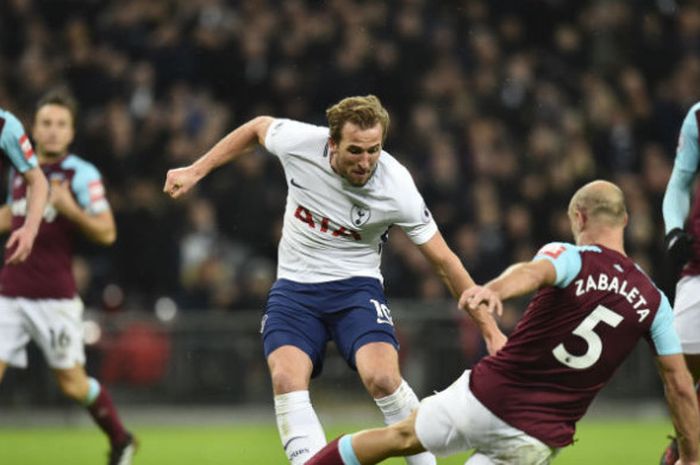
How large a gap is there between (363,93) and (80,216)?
7.77 m

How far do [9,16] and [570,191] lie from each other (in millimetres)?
7786

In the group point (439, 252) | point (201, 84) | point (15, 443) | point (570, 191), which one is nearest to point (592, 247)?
point (439, 252)

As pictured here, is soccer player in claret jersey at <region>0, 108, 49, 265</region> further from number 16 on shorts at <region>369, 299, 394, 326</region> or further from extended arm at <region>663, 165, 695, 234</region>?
extended arm at <region>663, 165, 695, 234</region>

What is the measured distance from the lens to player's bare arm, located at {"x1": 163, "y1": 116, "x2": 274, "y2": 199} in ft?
22.7

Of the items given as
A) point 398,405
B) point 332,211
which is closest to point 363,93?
point 332,211

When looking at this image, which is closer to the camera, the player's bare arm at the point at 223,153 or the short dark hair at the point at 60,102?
the player's bare arm at the point at 223,153

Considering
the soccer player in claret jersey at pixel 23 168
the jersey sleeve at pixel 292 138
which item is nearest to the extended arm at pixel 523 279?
the jersey sleeve at pixel 292 138

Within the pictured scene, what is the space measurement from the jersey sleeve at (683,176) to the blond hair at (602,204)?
168 centimetres

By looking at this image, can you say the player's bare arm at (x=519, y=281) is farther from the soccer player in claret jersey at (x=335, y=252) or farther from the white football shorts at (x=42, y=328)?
the white football shorts at (x=42, y=328)

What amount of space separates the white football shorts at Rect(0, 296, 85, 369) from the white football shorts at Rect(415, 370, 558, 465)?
385 cm

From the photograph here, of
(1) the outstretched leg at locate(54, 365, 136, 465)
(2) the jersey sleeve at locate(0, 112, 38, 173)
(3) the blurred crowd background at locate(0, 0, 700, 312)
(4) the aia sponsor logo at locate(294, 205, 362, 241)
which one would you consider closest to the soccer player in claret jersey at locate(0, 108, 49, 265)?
(2) the jersey sleeve at locate(0, 112, 38, 173)

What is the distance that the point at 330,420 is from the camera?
559 inches

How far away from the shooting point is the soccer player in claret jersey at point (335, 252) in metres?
6.73

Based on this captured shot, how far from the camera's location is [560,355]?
5.77 meters
